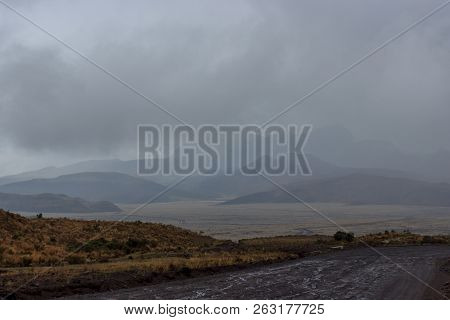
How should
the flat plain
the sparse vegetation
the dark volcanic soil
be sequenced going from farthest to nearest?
the flat plain
the sparse vegetation
the dark volcanic soil

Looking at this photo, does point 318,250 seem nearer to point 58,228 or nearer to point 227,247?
point 227,247

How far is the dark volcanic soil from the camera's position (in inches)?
635

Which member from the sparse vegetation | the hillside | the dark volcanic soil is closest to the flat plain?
the hillside

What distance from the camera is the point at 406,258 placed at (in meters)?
27.5

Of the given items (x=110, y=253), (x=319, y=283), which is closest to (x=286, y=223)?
(x=110, y=253)

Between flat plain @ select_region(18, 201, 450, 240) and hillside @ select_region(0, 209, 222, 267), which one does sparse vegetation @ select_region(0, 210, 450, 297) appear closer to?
hillside @ select_region(0, 209, 222, 267)

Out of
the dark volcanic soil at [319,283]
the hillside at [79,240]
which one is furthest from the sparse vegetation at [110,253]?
the dark volcanic soil at [319,283]

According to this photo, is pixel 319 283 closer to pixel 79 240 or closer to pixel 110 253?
pixel 110 253

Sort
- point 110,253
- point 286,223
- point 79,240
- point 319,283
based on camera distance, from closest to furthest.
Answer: point 319,283, point 110,253, point 79,240, point 286,223

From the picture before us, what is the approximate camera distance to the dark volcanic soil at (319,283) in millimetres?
16125

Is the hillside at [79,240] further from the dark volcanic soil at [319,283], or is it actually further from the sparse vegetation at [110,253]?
the dark volcanic soil at [319,283]

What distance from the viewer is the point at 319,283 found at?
18672mm

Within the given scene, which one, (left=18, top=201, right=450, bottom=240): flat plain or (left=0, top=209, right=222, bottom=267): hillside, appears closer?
(left=0, top=209, right=222, bottom=267): hillside

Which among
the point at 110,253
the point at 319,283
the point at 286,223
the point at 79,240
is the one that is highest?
the point at 79,240
